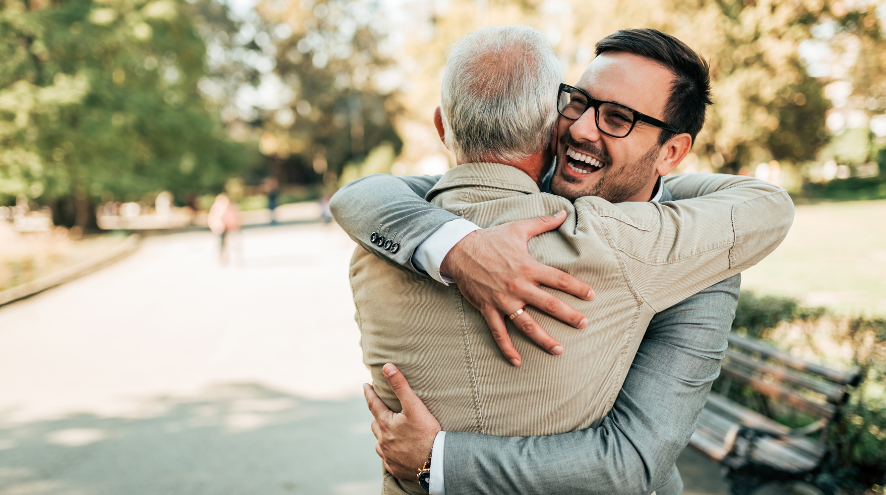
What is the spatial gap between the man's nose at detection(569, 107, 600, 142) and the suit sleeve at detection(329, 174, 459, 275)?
0.51 meters

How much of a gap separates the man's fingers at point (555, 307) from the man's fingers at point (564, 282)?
25 mm

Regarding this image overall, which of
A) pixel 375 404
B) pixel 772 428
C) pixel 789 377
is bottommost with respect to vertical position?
pixel 772 428

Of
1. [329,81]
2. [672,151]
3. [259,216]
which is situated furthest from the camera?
[329,81]

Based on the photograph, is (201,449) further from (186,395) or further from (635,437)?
(635,437)

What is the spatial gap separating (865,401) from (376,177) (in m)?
3.38

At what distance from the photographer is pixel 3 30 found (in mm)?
19203

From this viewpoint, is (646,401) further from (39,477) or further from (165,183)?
(165,183)

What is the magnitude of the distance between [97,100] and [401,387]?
23.5 metres

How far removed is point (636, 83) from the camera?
1.70 meters

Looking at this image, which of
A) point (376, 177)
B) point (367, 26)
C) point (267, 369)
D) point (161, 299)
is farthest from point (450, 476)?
point (367, 26)

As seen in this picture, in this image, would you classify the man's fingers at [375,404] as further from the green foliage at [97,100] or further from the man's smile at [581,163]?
the green foliage at [97,100]

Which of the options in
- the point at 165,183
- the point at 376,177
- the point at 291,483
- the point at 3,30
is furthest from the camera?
the point at 165,183

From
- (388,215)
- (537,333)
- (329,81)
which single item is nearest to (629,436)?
(537,333)

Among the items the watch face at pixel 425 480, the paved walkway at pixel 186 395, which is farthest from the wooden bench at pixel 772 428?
the watch face at pixel 425 480
